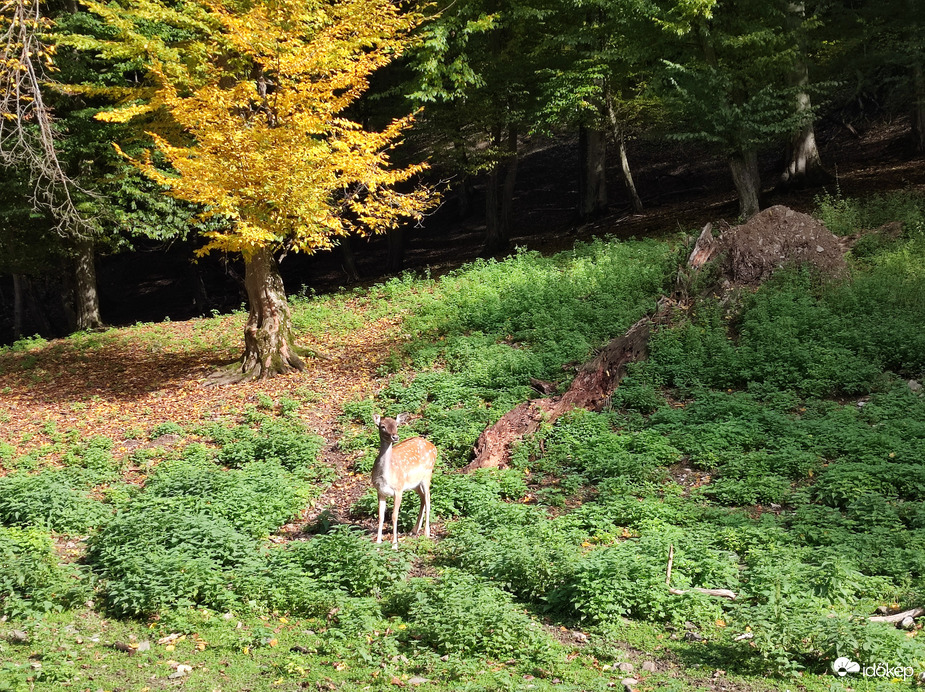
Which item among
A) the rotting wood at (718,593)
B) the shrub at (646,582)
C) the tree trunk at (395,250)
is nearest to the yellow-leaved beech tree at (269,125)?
the shrub at (646,582)

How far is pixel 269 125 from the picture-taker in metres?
15.6

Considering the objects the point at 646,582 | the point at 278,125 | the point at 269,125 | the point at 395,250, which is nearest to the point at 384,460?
the point at 646,582

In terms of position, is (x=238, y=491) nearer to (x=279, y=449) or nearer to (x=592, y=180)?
(x=279, y=449)

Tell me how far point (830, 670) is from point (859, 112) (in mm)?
26907

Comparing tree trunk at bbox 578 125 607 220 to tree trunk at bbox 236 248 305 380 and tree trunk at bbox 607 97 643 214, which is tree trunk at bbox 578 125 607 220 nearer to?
tree trunk at bbox 607 97 643 214

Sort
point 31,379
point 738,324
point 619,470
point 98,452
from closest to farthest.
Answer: point 619,470, point 98,452, point 738,324, point 31,379

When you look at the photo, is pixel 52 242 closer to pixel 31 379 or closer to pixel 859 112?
pixel 31 379

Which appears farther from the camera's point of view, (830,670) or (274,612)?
(274,612)

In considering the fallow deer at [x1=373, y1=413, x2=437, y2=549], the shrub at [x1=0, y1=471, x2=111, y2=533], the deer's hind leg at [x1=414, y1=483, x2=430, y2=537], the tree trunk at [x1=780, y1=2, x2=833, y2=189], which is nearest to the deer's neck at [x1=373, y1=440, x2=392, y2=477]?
the fallow deer at [x1=373, y1=413, x2=437, y2=549]

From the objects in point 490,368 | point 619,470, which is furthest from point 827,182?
point 619,470

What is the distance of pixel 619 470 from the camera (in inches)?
397

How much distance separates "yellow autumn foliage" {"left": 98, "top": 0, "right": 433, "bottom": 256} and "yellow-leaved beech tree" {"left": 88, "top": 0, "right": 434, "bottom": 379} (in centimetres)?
2

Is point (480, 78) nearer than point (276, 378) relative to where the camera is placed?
No

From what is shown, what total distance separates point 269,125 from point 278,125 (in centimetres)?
55
